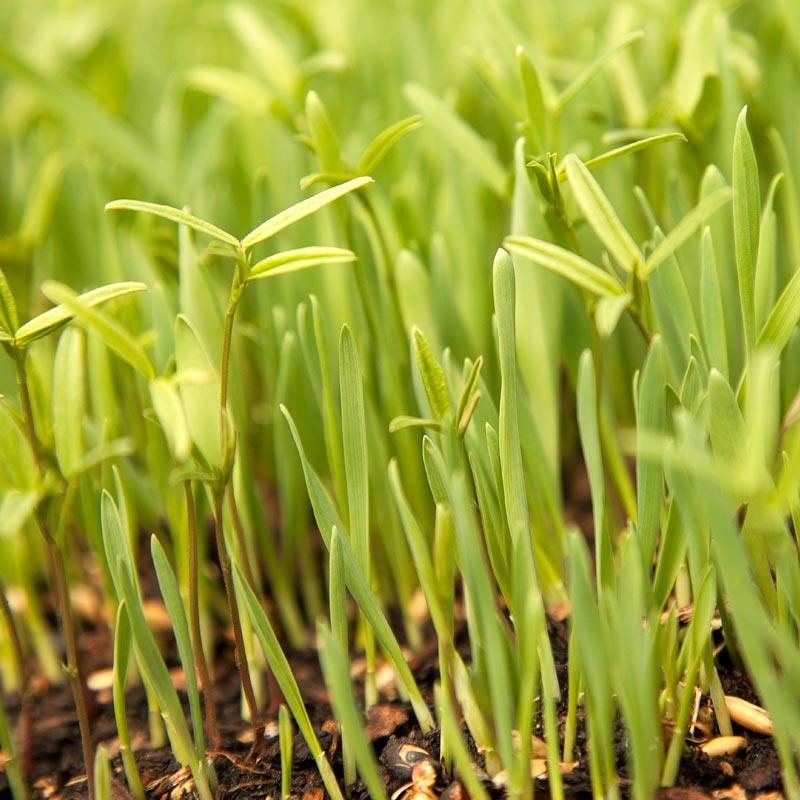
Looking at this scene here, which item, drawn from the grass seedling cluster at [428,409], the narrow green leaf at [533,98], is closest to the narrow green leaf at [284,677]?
the grass seedling cluster at [428,409]

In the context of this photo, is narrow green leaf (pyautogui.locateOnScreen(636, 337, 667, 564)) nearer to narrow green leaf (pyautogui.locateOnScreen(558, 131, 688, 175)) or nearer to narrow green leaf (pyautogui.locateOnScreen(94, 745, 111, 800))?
narrow green leaf (pyautogui.locateOnScreen(558, 131, 688, 175))

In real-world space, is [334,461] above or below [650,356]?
below

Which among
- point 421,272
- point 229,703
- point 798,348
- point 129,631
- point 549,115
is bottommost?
point 229,703

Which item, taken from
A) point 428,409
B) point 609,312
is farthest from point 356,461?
point 609,312

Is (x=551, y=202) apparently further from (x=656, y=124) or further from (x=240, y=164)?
(x=240, y=164)

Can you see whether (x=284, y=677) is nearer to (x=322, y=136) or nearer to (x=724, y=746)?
(x=724, y=746)

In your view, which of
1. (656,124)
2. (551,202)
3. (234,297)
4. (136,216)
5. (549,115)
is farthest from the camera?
(136,216)

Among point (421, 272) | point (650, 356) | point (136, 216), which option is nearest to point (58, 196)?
point (136, 216)
